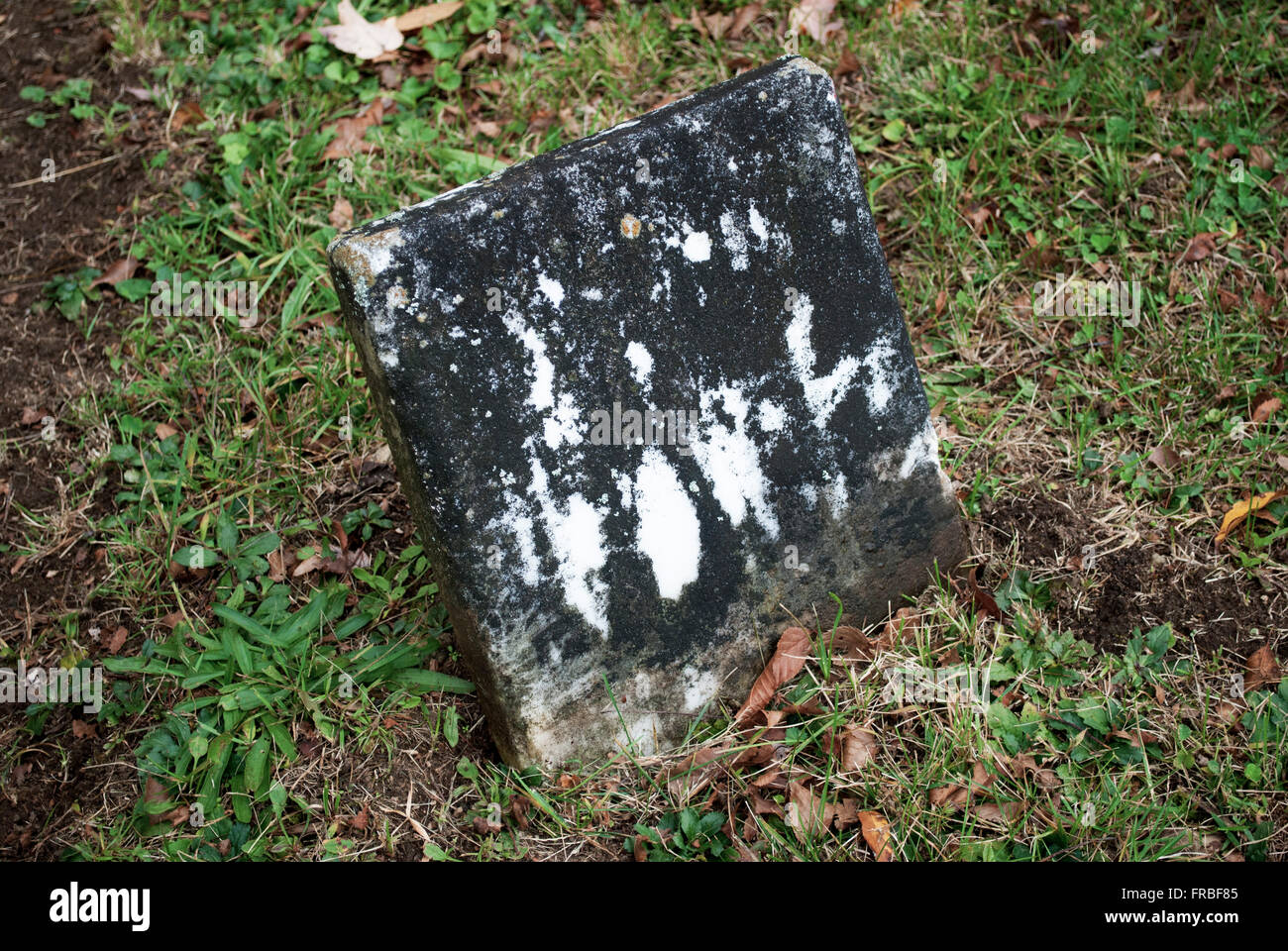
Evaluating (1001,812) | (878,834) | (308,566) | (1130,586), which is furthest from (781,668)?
(308,566)

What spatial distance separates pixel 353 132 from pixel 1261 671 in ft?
11.0

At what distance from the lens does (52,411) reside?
10.6 feet

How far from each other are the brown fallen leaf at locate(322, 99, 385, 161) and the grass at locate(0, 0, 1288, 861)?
0.07 metres

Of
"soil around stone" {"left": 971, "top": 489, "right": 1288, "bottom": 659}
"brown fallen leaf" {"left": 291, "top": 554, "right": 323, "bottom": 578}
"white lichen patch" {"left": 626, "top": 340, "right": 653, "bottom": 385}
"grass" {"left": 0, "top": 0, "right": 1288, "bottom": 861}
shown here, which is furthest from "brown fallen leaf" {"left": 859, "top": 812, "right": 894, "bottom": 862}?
"brown fallen leaf" {"left": 291, "top": 554, "right": 323, "bottom": 578}

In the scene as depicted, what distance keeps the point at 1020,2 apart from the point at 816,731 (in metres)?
2.94

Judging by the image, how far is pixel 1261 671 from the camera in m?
2.38

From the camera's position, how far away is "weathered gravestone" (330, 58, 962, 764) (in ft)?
6.47

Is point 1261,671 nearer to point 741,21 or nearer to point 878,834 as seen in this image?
point 878,834

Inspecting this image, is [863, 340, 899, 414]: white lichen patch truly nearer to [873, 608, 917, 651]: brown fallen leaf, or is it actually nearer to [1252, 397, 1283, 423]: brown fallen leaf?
[873, 608, 917, 651]: brown fallen leaf

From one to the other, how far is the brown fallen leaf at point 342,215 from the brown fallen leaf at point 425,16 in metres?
0.96

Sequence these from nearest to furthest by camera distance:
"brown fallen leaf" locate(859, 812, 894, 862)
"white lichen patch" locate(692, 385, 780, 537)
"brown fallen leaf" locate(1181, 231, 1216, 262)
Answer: "brown fallen leaf" locate(859, 812, 894, 862)
"white lichen patch" locate(692, 385, 780, 537)
"brown fallen leaf" locate(1181, 231, 1216, 262)

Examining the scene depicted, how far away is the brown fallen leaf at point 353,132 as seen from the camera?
3.69 metres

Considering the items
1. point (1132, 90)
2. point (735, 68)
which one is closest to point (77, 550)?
point (735, 68)

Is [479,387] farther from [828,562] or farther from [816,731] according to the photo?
[816,731]
